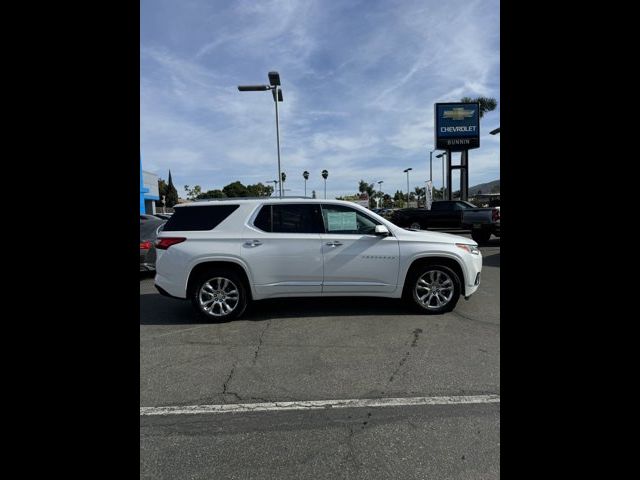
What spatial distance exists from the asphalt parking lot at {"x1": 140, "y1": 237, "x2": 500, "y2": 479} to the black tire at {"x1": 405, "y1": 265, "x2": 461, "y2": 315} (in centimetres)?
17

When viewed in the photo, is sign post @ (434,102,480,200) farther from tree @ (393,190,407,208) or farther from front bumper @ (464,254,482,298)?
tree @ (393,190,407,208)

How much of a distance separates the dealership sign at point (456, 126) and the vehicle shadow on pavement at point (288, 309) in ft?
83.0

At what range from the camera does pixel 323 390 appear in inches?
126

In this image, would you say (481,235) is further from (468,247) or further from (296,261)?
(296,261)

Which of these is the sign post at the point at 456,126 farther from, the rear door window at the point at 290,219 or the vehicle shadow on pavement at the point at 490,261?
the rear door window at the point at 290,219

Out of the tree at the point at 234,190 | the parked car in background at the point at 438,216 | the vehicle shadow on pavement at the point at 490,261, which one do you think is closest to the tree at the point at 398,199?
the tree at the point at 234,190

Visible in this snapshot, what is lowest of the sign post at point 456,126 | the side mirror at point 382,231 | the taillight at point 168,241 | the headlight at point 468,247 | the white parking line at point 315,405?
the white parking line at point 315,405

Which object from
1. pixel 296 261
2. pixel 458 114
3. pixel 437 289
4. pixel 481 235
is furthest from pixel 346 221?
pixel 458 114

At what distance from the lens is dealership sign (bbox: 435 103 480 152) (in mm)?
28328

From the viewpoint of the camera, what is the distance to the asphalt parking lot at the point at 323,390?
89.7 inches

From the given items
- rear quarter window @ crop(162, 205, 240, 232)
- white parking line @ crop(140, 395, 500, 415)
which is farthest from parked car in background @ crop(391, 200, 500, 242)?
white parking line @ crop(140, 395, 500, 415)
